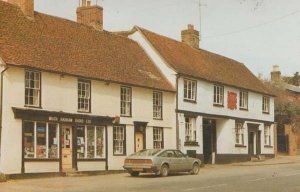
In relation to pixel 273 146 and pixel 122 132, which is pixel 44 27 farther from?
pixel 273 146

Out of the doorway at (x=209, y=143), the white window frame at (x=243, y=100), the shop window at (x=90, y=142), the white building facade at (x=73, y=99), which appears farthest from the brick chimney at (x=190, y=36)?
the shop window at (x=90, y=142)

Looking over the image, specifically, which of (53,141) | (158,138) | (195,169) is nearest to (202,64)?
(158,138)

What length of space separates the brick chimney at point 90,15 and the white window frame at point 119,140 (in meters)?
7.44

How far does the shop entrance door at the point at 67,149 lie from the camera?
30.3m

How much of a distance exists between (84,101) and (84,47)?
3965mm

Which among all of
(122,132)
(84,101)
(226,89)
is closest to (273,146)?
(226,89)

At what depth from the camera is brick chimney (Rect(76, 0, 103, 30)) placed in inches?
1491

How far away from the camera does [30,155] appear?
28.2 metres

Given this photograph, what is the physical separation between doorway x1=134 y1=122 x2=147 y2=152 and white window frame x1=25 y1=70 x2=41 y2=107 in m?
8.17

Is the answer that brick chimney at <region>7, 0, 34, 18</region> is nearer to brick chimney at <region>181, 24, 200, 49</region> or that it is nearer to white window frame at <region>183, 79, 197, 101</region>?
white window frame at <region>183, 79, 197, 101</region>

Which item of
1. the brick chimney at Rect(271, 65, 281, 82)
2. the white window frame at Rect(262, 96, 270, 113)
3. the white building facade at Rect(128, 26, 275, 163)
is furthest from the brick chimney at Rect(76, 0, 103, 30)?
the brick chimney at Rect(271, 65, 281, 82)

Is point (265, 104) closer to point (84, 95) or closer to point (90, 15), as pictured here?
point (90, 15)

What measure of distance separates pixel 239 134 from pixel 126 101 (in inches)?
609

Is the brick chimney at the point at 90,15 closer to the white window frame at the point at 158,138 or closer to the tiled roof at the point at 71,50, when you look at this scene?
the tiled roof at the point at 71,50
